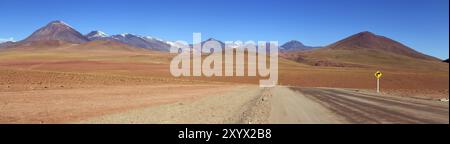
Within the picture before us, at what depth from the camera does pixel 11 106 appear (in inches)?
728
